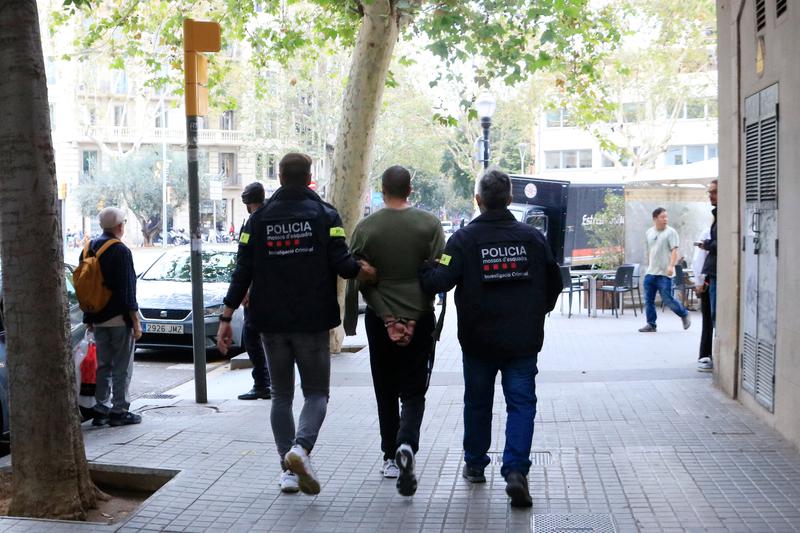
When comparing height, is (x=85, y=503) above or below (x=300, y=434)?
below

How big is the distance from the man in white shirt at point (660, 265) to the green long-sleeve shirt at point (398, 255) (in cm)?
1084

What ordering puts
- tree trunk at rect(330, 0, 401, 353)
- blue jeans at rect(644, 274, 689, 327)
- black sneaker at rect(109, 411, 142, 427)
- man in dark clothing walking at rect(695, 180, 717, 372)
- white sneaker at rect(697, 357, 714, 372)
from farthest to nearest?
blue jeans at rect(644, 274, 689, 327)
tree trunk at rect(330, 0, 401, 353)
white sneaker at rect(697, 357, 714, 372)
man in dark clothing walking at rect(695, 180, 717, 372)
black sneaker at rect(109, 411, 142, 427)

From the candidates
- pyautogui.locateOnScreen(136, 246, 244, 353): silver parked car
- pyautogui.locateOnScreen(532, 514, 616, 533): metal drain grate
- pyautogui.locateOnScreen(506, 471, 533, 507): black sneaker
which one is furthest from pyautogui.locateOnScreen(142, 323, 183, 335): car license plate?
pyautogui.locateOnScreen(532, 514, 616, 533): metal drain grate

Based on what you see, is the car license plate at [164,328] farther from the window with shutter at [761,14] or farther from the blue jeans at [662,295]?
the window with shutter at [761,14]

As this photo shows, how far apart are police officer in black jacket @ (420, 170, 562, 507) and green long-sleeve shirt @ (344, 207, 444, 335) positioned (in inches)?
3.8

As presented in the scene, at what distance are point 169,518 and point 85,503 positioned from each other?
61 centimetres

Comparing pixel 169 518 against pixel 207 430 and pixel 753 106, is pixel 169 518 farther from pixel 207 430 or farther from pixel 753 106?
pixel 753 106

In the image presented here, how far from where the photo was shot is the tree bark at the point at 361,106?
1234cm

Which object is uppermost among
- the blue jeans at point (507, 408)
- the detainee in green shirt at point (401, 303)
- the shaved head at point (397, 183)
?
the shaved head at point (397, 183)

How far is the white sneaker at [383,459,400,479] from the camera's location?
248 inches

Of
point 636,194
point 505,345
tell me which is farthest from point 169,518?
point 636,194

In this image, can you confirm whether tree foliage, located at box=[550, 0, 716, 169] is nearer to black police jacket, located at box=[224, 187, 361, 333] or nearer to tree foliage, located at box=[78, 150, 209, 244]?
black police jacket, located at box=[224, 187, 361, 333]

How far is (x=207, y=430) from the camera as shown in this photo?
26.0 ft

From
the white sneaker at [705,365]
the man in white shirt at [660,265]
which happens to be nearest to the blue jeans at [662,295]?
the man in white shirt at [660,265]
